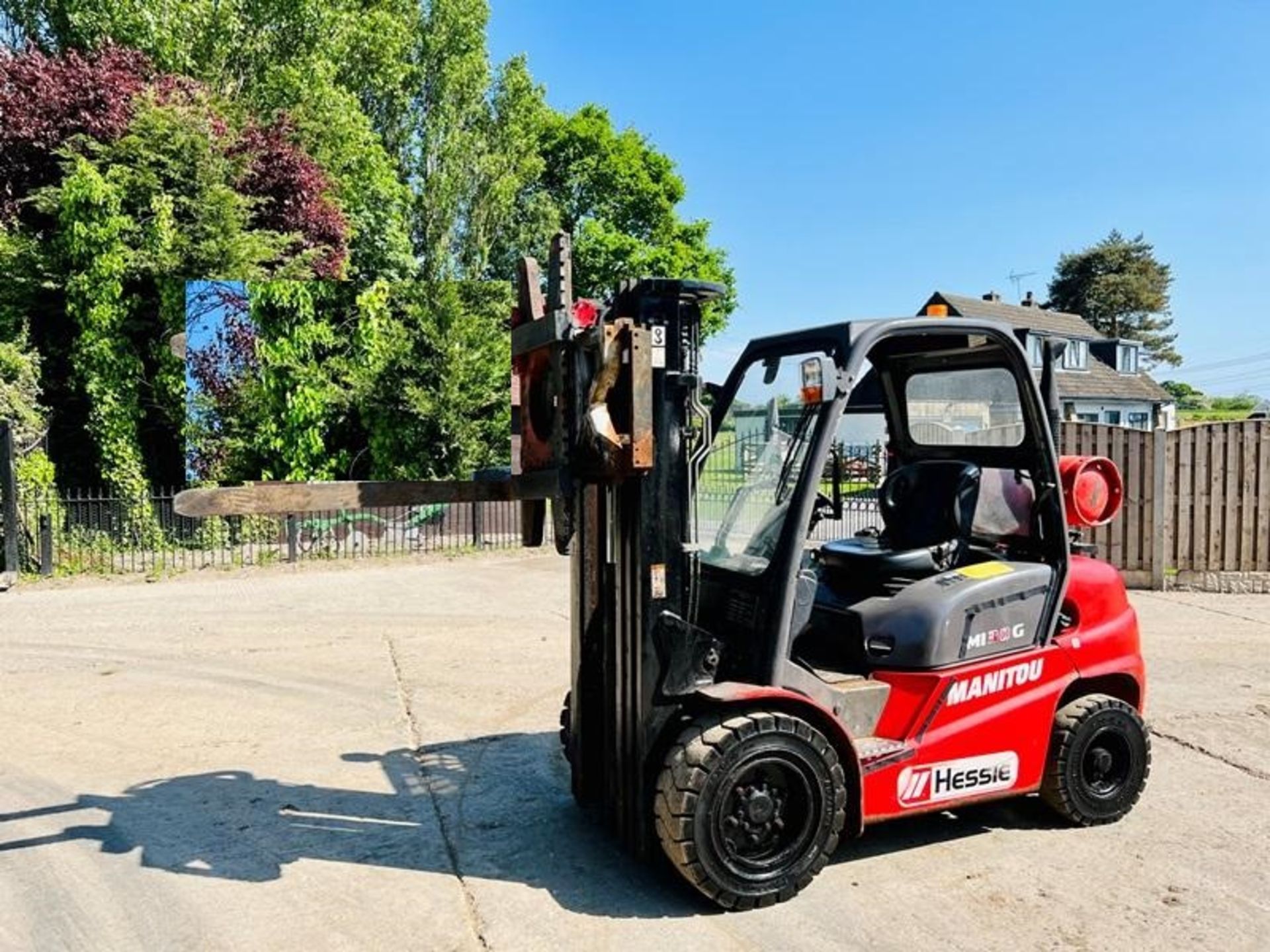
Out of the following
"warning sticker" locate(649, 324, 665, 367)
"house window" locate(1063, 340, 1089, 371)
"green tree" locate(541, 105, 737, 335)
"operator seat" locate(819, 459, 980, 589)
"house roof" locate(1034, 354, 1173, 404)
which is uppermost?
"green tree" locate(541, 105, 737, 335)

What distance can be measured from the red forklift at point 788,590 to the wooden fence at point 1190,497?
8.56 meters

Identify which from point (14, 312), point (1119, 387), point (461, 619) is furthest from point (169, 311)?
point (1119, 387)

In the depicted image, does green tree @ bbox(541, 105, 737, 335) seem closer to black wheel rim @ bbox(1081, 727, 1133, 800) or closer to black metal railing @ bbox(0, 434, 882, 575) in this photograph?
black metal railing @ bbox(0, 434, 882, 575)

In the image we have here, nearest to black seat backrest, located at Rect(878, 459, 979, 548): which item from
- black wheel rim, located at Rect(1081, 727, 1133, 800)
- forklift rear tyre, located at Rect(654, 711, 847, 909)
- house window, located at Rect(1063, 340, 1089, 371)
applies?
black wheel rim, located at Rect(1081, 727, 1133, 800)

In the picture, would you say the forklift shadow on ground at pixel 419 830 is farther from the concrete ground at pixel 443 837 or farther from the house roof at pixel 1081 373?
the house roof at pixel 1081 373

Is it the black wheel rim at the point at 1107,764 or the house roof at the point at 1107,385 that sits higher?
the house roof at the point at 1107,385

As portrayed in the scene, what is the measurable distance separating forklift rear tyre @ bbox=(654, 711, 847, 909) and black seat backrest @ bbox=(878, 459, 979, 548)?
139 centimetres

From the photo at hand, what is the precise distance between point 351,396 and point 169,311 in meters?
3.43

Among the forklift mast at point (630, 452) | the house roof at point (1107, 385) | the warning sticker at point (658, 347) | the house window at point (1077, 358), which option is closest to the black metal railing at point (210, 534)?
the forklift mast at point (630, 452)

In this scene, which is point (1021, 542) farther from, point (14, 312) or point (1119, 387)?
point (1119, 387)

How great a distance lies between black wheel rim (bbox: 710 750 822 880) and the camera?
393 centimetres

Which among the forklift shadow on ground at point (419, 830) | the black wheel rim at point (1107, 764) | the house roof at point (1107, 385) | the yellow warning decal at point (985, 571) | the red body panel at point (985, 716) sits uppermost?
the house roof at point (1107, 385)

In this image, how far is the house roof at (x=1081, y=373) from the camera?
39.4m

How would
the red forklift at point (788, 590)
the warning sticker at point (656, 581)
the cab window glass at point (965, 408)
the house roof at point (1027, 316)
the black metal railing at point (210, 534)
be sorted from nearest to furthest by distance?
the red forklift at point (788, 590) < the warning sticker at point (656, 581) < the cab window glass at point (965, 408) < the black metal railing at point (210, 534) < the house roof at point (1027, 316)
